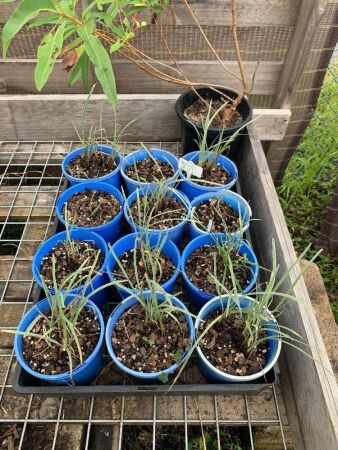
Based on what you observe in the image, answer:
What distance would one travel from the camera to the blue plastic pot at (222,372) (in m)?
0.95

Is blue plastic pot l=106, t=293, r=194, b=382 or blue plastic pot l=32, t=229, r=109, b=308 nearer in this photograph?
blue plastic pot l=106, t=293, r=194, b=382

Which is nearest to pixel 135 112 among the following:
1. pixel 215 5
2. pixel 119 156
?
pixel 119 156

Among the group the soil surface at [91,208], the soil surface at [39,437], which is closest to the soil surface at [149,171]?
the soil surface at [91,208]

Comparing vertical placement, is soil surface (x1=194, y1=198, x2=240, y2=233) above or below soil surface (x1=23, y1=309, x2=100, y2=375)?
above

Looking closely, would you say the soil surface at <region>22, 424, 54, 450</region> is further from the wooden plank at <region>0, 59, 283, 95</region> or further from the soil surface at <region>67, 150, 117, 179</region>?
the wooden plank at <region>0, 59, 283, 95</region>

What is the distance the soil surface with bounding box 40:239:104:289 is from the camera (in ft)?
3.82

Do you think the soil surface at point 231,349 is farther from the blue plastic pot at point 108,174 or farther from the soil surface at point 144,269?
the blue plastic pot at point 108,174

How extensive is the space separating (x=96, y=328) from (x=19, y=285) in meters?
0.39

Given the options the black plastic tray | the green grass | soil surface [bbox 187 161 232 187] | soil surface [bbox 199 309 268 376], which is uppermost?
soil surface [bbox 187 161 232 187]

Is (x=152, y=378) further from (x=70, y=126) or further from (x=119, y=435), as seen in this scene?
(x=70, y=126)

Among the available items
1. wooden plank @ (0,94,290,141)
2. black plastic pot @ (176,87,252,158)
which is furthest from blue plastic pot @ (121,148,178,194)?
wooden plank @ (0,94,290,141)

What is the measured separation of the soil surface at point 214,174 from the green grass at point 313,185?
2.51 ft

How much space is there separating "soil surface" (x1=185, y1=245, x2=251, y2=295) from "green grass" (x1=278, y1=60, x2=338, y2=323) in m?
0.94

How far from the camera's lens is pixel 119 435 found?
101cm
